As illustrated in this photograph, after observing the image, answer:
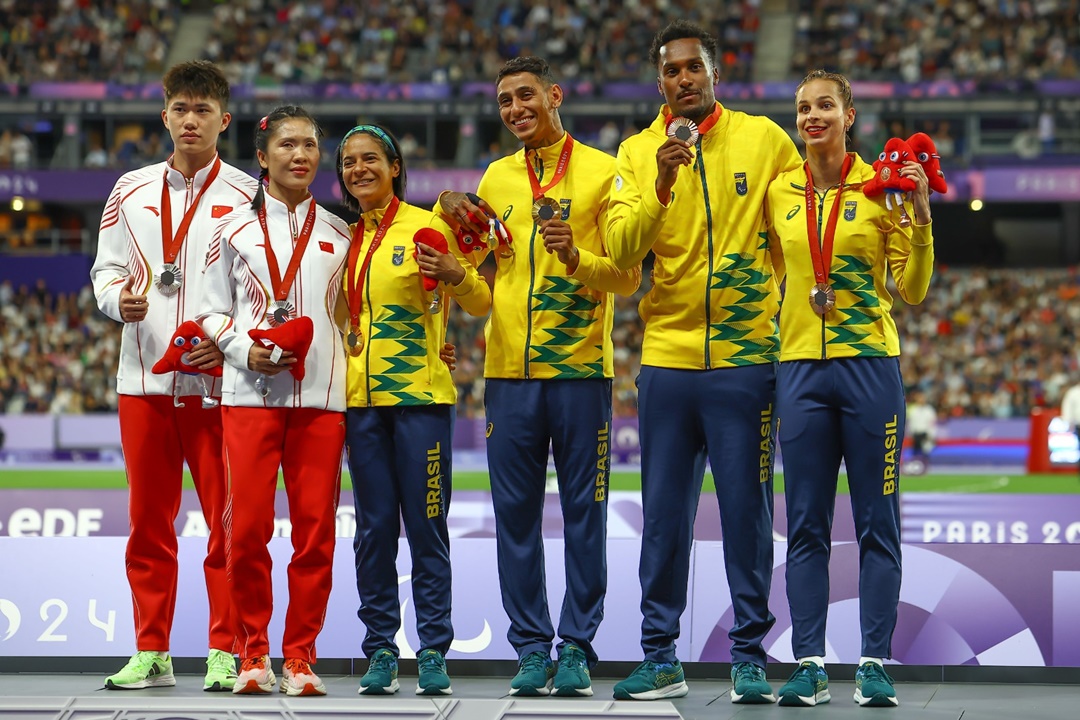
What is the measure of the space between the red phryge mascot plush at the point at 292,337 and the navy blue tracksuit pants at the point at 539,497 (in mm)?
907

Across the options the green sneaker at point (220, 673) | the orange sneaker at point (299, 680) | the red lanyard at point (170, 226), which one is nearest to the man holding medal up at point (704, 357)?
the orange sneaker at point (299, 680)

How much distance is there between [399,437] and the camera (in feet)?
18.9

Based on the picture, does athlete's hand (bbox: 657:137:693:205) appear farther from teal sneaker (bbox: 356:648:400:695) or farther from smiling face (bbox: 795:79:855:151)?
teal sneaker (bbox: 356:648:400:695)

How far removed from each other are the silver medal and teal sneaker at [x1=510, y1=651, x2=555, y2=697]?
2.37 meters

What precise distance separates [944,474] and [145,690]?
1903cm

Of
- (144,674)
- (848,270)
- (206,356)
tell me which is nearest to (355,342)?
(206,356)

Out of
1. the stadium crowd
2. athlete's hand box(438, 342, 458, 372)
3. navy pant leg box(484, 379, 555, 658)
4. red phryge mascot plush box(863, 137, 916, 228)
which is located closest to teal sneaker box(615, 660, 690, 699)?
navy pant leg box(484, 379, 555, 658)

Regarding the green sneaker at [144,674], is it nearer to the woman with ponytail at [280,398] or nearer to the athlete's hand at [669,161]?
the woman with ponytail at [280,398]

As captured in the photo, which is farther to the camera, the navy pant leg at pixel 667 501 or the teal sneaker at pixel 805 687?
the navy pant leg at pixel 667 501

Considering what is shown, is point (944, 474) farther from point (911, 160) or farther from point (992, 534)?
point (911, 160)

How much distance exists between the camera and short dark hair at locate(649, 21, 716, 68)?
563 centimetres

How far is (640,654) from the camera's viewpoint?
21.8ft

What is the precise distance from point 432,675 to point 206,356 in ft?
5.76

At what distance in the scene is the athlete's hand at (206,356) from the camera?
5.72 m
